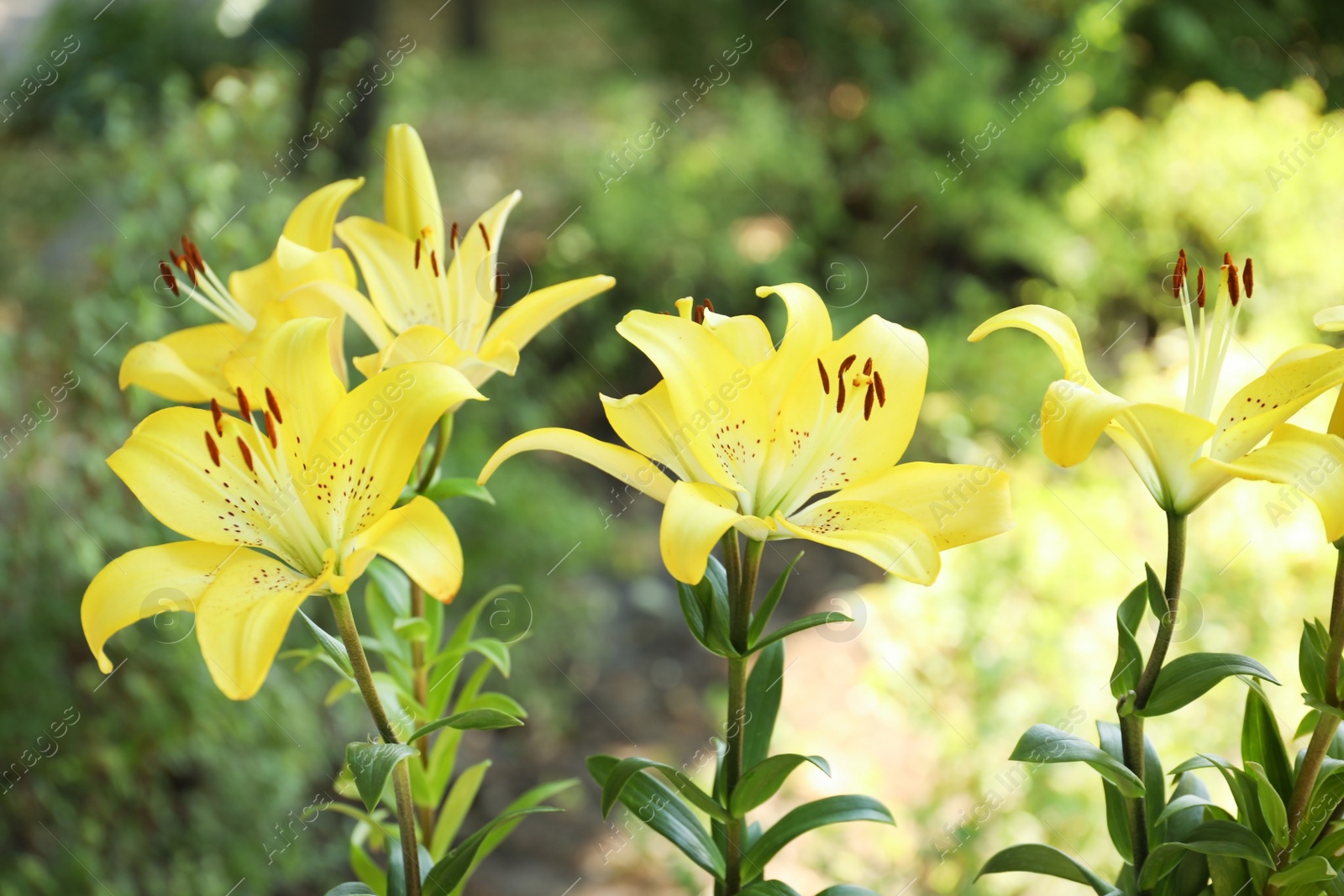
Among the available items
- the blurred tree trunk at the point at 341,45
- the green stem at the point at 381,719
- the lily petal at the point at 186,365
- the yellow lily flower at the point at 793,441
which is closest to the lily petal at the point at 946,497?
the yellow lily flower at the point at 793,441

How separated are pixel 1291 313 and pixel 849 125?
193 cm

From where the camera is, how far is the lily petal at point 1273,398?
0.46 m

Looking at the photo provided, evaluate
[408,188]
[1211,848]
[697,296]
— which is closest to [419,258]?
[408,188]

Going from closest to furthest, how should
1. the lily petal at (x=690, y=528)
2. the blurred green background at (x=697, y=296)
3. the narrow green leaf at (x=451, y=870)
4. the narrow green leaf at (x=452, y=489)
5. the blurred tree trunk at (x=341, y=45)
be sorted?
the lily petal at (x=690, y=528)
the narrow green leaf at (x=451, y=870)
the narrow green leaf at (x=452, y=489)
the blurred green background at (x=697, y=296)
the blurred tree trunk at (x=341, y=45)

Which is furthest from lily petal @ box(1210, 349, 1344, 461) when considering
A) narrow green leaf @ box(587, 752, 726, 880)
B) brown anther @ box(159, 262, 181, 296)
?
brown anther @ box(159, 262, 181, 296)

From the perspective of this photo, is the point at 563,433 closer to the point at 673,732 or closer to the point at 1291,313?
the point at 673,732

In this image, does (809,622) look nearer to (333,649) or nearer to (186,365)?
(333,649)

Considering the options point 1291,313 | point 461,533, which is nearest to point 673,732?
point 461,533

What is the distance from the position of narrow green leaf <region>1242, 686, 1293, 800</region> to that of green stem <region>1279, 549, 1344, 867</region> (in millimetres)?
42

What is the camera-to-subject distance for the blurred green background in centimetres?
175

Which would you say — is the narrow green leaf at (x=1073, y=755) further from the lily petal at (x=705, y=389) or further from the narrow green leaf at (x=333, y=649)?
the narrow green leaf at (x=333, y=649)

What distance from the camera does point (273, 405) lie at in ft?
1.65

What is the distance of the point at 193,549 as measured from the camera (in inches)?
20.1

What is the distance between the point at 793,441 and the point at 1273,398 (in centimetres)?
22
